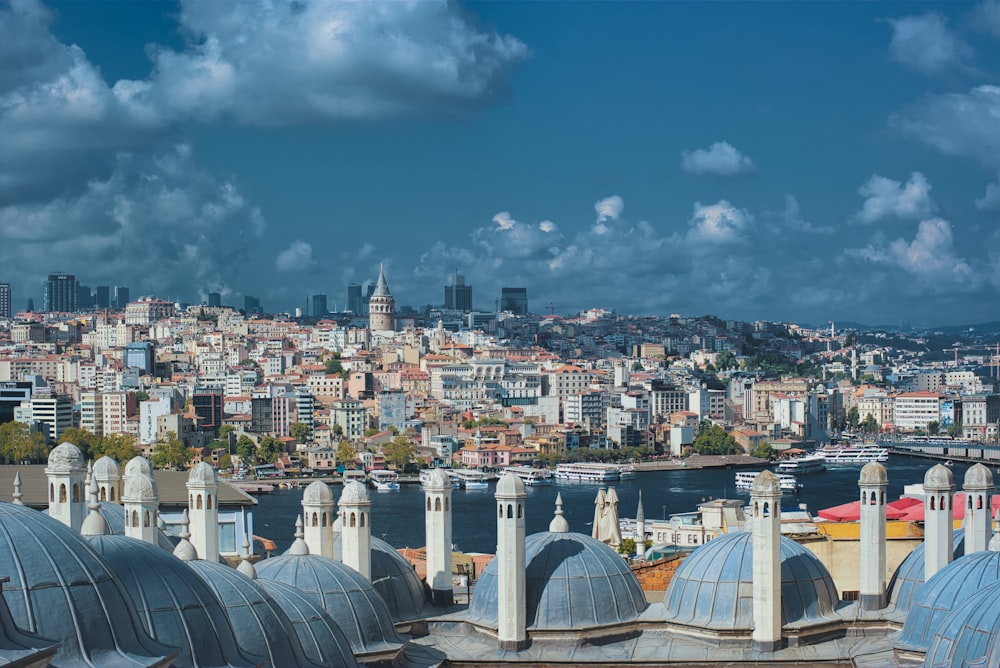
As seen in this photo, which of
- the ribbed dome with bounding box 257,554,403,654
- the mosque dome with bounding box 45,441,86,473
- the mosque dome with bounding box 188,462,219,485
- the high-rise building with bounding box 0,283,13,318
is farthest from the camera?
the high-rise building with bounding box 0,283,13,318

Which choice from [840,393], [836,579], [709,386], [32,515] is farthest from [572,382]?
[32,515]

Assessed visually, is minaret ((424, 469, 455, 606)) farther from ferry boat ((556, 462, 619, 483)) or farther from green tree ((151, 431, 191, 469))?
ferry boat ((556, 462, 619, 483))

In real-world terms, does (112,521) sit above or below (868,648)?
above

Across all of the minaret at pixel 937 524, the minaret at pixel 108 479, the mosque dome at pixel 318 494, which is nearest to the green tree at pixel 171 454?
the minaret at pixel 108 479

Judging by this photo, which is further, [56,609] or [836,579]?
[836,579]

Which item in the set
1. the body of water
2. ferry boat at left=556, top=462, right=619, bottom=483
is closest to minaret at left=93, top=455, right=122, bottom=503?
the body of water

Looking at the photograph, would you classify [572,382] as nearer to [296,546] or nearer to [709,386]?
[709,386]
